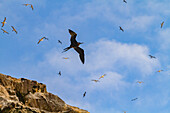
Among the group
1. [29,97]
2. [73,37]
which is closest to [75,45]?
[73,37]

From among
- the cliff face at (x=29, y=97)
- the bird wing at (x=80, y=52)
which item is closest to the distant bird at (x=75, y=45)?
the bird wing at (x=80, y=52)

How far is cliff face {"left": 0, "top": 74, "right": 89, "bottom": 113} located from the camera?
899 inches

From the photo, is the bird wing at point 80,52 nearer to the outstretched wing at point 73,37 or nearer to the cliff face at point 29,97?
the outstretched wing at point 73,37

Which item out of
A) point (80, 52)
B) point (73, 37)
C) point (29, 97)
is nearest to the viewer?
point (73, 37)

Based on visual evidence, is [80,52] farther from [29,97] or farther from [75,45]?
[29,97]

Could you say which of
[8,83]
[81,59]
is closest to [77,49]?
[81,59]

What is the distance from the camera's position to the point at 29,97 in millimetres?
24344

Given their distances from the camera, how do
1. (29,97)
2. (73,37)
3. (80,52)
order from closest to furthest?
(73,37) → (80,52) → (29,97)

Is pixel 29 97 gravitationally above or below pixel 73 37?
below

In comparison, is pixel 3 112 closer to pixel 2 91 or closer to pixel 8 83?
pixel 2 91

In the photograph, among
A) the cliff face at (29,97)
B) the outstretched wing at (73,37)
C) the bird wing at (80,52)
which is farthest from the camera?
the cliff face at (29,97)

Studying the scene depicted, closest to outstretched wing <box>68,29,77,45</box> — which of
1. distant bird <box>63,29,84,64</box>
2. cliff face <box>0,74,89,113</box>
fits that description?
distant bird <box>63,29,84,64</box>

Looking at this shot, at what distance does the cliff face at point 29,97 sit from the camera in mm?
22823

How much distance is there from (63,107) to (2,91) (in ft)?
20.7
